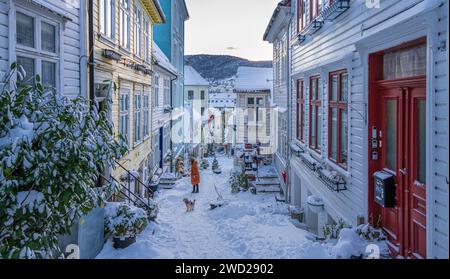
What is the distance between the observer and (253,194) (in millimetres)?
18203

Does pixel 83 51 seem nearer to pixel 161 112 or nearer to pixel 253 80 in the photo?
pixel 161 112

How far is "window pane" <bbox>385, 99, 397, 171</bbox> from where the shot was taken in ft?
19.2

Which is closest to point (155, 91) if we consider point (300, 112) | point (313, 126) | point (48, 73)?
point (300, 112)

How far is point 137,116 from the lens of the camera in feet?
48.0

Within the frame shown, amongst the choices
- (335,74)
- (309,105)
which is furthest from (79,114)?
(309,105)

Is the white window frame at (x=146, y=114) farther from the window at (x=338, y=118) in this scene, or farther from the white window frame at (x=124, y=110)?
the window at (x=338, y=118)

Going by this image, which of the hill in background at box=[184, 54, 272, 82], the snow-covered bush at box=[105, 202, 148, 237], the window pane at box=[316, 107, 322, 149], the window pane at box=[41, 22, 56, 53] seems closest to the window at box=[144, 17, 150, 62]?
the window pane at box=[316, 107, 322, 149]

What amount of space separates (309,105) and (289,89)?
366 cm

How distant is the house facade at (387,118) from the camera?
168 inches

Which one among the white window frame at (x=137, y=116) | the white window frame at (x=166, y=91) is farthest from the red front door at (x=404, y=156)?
the white window frame at (x=166, y=91)

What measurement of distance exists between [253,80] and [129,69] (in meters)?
22.0

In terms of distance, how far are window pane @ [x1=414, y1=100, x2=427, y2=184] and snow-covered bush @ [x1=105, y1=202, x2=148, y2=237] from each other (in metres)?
5.08
